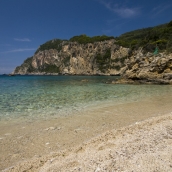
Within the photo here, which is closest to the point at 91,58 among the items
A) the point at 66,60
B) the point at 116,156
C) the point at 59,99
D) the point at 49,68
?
the point at 66,60

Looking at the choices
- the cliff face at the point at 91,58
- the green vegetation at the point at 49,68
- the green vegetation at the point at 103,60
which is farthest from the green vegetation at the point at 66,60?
the green vegetation at the point at 103,60

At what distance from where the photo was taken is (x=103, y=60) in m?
114

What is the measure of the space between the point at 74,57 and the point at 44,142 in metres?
122

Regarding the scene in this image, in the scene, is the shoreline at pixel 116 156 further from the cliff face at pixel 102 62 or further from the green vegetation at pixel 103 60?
the green vegetation at pixel 103 60

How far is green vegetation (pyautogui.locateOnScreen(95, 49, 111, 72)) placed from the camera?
112m

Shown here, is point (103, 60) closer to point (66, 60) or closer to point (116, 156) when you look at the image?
point (66, 60)

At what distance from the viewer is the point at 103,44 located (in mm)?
120188

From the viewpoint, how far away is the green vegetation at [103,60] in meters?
112

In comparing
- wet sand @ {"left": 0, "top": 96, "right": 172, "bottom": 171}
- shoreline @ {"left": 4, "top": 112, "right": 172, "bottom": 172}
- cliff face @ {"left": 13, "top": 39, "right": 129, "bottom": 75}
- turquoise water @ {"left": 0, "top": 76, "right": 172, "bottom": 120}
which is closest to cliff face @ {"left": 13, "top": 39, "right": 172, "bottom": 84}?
cliff face @ {"left": 13, "top": 39, "right": 129, "bottom": 75}

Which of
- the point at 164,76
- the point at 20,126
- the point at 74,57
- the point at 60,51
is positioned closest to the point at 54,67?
the point at 60,51

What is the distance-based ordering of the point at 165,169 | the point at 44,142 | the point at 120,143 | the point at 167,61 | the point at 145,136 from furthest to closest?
the point at 167,61
the point at 44,142
the point at 145,136
the point at 120,143
the point at 165,169

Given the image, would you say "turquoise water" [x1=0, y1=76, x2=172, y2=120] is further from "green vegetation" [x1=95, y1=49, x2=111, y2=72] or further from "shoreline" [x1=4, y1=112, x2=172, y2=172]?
"green vegetation" [x1=95, y1=49, x2=111, y2=72]

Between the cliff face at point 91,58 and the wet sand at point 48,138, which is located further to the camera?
the cliff face at point 91,58

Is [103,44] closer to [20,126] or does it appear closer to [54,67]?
[54,67]
